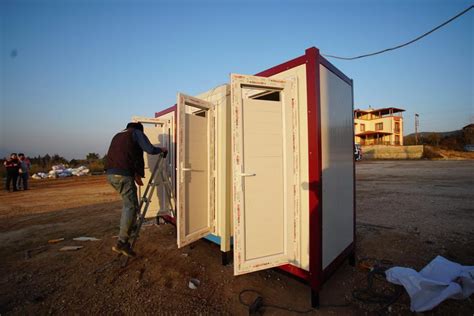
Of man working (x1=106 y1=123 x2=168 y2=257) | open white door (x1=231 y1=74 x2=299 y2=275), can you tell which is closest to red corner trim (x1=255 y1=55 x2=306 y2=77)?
open white door (x1=231 y1=74 x2=299 y2=275)

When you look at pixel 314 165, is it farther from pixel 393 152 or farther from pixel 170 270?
pixel 393 152

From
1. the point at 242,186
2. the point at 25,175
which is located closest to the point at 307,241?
the point at 242,186

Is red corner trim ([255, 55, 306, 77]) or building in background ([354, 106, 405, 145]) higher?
building in background ([354, 106, 405, 145])

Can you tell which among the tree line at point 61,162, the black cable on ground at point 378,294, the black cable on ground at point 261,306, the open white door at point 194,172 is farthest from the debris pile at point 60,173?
the black cable on ground at point 378,294

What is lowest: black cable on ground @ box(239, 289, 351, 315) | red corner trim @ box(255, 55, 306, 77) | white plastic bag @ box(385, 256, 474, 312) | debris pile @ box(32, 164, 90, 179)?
black cable on ground @ box(239, 289, 351, 315)

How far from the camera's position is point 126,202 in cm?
377

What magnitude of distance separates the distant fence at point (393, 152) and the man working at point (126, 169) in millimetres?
36655

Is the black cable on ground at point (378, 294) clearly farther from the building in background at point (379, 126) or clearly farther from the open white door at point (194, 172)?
the building in background at point (379, 126)

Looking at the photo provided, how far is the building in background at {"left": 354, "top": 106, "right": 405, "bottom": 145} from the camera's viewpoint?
41906mm

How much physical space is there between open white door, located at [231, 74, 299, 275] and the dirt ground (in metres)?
0.56

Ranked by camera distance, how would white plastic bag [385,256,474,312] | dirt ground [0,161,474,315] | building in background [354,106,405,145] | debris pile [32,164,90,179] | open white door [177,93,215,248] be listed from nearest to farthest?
white plastic bag [385,256,474,312]
dirt ground [0,161,474,315]
open white door [177,93,215,248]
debris pile [32,164,90,179]
building in background [354,106,405,145]

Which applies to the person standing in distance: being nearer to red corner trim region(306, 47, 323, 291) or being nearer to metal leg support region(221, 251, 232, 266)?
metal leg support region(221, 251, 232, 266)

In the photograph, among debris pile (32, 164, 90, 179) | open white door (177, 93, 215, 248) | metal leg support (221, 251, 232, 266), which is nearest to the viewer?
open white door (177, 93, 215, 248)

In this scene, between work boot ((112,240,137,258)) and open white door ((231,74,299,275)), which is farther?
work boot ((112,240,137,258))
